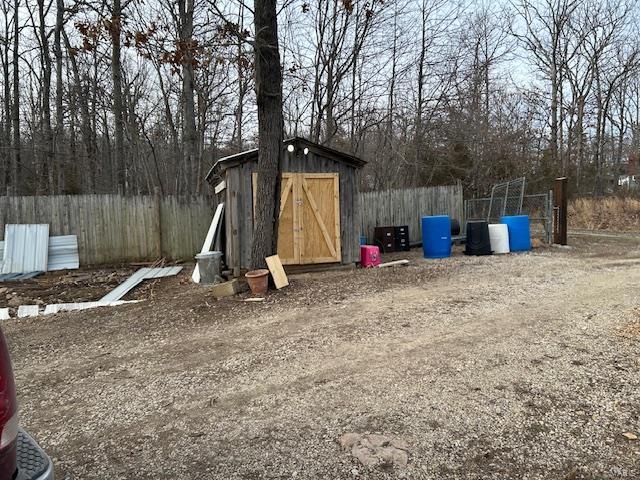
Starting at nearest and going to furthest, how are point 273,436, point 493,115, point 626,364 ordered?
point 273,436
point 626,364
point 493,115

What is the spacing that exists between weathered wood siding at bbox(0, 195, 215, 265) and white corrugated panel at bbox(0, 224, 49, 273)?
0.24 metres

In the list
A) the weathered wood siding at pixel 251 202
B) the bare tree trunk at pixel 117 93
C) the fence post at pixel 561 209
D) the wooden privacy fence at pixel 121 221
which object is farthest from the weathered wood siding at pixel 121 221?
the fence post at pixel 561 209

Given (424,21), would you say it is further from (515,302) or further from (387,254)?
(515,302)

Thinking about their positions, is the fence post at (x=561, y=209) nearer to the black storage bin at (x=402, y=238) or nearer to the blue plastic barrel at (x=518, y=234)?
the blue plastic barrel at (x=518, y=234)

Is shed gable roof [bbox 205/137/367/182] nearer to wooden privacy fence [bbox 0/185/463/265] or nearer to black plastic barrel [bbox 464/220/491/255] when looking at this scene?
→ wooden privacy fence [bbox 0/185/463/265]

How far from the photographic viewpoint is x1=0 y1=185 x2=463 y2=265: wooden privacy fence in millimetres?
11070

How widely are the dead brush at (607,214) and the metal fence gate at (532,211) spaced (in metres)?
4.57

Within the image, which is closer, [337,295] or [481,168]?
[337,295]

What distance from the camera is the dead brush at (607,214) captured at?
17297mm

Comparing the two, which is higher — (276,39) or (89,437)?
(276,39)

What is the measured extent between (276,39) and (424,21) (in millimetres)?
14540

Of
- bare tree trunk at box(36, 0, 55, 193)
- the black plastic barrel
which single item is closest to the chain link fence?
the black plastic barrel

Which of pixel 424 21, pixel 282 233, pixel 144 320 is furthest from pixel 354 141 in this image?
pixel 144 320

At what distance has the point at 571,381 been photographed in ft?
10.8
